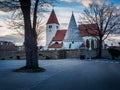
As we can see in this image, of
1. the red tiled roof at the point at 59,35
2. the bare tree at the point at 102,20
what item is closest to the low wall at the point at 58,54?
the bare tree at the point at 102,20

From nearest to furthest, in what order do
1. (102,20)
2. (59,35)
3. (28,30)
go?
(28,30) < (102,20) < (59,35)

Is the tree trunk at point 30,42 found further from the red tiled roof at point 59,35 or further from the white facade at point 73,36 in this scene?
the red tiled roof at point 59,35

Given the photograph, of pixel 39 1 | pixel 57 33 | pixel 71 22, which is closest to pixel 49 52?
pixel 71 22

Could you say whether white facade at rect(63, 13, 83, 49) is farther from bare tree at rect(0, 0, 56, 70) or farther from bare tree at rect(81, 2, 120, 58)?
bare tree at rect(0, 0, 56, 70)

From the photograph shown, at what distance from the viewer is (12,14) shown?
947 inches

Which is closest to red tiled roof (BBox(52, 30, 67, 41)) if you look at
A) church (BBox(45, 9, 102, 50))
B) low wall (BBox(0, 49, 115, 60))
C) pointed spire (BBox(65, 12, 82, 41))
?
church (BBox(45, 9, 102, 50))

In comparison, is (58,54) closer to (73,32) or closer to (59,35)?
(73,32)

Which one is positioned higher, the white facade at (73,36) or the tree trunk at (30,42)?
the white facade at (73,36)

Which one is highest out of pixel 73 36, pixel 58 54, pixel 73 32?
pixel 73 32

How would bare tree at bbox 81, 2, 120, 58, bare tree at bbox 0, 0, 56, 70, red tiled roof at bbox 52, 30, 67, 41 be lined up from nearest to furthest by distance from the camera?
bare tree at bbox 0, 0, 56, 70, bare tree at bbox 81, 2, 120, 58, red tiled roof at bbox 52, 30, 67, 41

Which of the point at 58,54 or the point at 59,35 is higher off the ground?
the point at 59,35

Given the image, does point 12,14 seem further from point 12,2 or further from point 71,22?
point 71,22

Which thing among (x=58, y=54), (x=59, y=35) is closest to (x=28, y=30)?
(x=58, y=54)

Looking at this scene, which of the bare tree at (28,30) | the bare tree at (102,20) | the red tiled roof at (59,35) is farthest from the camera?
the red tiled roof at (59,35)
